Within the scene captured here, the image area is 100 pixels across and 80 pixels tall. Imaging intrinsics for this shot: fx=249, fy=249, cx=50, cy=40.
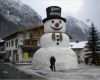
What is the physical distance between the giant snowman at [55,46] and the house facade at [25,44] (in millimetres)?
19756

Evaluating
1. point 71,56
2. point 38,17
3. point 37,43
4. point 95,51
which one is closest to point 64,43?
point 71,56

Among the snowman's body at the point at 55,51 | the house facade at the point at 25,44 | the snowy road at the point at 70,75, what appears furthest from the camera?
the house facade at the point at 25,44

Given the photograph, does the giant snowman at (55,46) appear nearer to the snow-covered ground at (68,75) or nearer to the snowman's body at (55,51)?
the snowman's body at (55,51)

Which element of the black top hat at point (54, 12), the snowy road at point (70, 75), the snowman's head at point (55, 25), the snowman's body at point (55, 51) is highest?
the black top hat at point (54, 12)

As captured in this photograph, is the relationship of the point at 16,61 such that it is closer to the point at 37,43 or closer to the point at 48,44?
the point at 37,43

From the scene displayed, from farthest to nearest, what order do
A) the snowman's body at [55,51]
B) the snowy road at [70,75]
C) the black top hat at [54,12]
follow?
the black top hat at [54,12]
the snowman's body at [55,51]
the snowy road at [70,75]

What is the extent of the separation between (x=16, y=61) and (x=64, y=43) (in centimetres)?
2303

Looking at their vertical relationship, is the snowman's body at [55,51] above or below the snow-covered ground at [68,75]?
above

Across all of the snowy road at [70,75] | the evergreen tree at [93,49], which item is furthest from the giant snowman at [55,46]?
the evergreen tree at [93,49]

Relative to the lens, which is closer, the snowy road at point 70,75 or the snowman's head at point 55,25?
the snowy road at point 70,75

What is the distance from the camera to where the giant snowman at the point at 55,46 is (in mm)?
27422

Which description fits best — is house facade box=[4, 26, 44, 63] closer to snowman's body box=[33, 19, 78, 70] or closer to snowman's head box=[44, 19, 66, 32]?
snowman's body box=[33, 19, 78, 70]

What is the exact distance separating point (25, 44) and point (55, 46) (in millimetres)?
22199

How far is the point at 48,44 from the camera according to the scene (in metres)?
28.4
